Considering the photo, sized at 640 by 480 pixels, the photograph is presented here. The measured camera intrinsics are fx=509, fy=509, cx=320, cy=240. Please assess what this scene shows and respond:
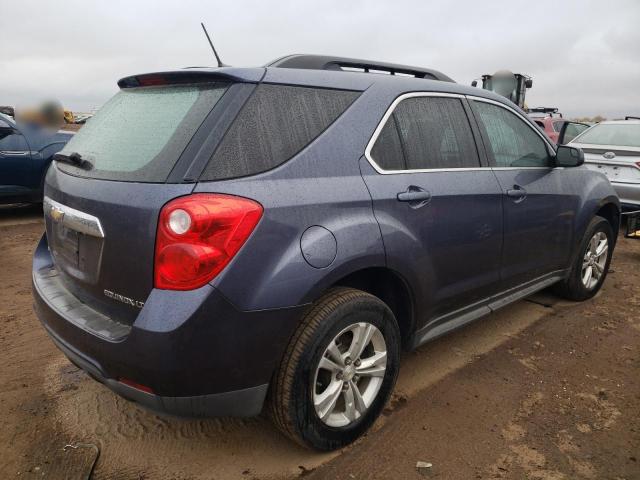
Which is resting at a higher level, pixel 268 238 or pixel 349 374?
pixel 268 238

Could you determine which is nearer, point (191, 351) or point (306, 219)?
point (191, 351)

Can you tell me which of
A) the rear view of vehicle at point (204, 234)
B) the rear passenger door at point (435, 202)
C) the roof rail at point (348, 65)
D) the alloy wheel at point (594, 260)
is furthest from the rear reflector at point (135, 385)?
the alloy wheel at point (594, 260)

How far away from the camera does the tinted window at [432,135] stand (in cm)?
257

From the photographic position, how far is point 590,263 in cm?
428

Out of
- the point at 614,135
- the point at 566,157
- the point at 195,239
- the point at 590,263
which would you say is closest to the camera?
the point at 195,239

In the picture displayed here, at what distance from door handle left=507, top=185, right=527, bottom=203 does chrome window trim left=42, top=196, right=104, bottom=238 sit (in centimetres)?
231

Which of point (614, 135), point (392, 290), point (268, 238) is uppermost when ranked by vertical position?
point (614, 135)

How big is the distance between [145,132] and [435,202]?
1419 millimetres

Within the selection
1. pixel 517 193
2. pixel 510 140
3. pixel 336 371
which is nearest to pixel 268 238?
pixel 336 371

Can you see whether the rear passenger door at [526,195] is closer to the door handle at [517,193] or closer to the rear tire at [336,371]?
the door handle at [517,193]

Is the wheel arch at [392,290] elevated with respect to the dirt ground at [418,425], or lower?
elevated

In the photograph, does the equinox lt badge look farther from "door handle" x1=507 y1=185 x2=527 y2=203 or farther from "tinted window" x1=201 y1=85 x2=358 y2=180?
"door handle" x1=507 y1=185 x2=527 y2=203

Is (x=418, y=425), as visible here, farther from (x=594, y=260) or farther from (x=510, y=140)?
(x=594, y=260)

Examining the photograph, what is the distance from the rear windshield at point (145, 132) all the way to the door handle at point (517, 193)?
191cm
